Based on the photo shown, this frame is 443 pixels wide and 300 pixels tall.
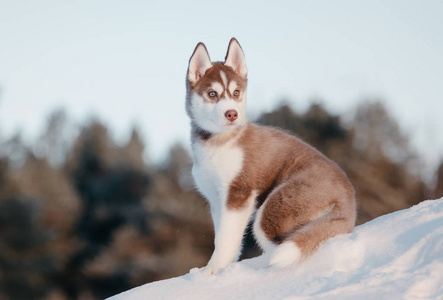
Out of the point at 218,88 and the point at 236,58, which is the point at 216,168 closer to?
the point at 218,88

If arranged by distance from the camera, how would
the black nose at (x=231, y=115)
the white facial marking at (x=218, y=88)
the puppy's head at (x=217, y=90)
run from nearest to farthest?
the black nose at (x=231, y=115) → the puppy's head at (x=217, y=90) → the white facial marking at (x=218, y=88)

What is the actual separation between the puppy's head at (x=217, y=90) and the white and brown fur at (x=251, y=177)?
1 cm

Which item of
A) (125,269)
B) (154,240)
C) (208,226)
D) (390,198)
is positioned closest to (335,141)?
(390,198)

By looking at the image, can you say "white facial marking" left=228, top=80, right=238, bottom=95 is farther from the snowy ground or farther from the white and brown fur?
the snowy ground

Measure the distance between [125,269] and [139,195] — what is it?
809cm

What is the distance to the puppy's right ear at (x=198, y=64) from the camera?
7660 millimetres

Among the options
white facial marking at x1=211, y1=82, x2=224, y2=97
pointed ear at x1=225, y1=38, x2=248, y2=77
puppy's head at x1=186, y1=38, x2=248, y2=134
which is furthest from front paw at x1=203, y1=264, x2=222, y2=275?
pointed ear at x1=225, y1=38, x2=248, y2=77

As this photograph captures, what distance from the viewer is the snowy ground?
5.36m

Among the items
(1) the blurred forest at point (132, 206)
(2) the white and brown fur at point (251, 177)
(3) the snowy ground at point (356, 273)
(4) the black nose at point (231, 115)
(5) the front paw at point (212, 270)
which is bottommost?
(1) the blurred forest at point (132, 206)

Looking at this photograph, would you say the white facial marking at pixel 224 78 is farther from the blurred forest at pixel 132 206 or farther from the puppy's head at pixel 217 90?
the blurred forest at pixel 132 206

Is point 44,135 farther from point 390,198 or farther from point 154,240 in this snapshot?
point 390,198

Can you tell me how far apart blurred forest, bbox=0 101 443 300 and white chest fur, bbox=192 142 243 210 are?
73.9 ft

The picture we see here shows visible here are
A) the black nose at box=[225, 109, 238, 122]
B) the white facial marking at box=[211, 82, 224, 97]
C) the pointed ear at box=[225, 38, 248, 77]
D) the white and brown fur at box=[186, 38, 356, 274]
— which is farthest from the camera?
the pointed ear at box=[225, 38, 248, 77]

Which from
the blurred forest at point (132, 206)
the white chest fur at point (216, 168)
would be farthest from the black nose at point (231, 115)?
the blurred forest at point (132, 206)
